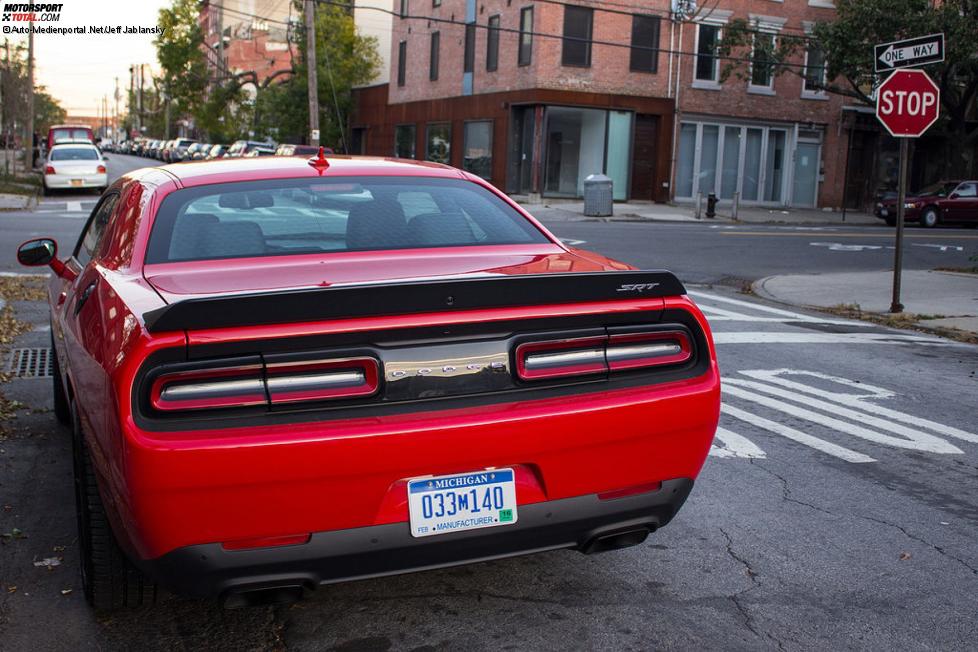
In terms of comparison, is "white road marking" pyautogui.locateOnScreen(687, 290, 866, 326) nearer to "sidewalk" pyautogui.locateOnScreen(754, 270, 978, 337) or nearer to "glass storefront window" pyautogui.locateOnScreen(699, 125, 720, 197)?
"sidewalk" pyautogui.locateOnScreen(754, 270, 978, 337)

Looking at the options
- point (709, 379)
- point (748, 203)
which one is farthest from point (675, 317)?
point (748, 203)

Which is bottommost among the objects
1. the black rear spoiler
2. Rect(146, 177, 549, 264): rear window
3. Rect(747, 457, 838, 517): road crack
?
Rect(747, 457, 838, 517): road crack

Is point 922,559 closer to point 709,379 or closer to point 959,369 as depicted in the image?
point 709,379

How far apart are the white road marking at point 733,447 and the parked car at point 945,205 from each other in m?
30.7

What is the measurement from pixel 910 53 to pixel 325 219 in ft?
30.9

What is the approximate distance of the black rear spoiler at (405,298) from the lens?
120 inches

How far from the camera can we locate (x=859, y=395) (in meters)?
7.68

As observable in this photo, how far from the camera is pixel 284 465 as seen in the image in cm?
303

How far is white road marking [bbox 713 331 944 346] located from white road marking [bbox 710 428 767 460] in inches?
141

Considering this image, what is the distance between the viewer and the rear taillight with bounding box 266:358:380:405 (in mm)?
3098

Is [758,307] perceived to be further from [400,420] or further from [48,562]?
[400,420]

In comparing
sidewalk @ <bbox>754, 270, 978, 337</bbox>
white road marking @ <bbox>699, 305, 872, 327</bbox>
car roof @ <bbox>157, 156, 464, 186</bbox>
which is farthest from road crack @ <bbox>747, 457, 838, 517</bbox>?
sidewalk @ <bbox>754, 270, 978, 337</bbox>

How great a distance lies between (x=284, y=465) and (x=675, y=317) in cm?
142

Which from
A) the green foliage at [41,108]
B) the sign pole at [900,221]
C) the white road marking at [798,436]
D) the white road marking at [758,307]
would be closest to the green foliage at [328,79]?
the green foliage at [41,108]
